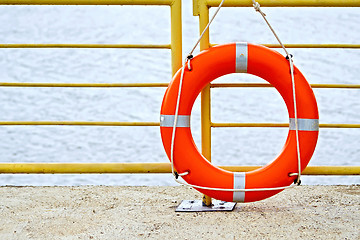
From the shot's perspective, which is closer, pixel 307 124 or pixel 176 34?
pixel 307 124

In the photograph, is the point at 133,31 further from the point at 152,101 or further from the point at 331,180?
the point at 331,180

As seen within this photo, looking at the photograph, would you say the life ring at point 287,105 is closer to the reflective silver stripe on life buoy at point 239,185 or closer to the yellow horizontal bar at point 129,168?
the reflective silver stripe on life buoy at point 239,185

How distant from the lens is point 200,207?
205 centimetres

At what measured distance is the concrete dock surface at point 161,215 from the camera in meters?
1.75

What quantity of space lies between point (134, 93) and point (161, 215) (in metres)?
6.72

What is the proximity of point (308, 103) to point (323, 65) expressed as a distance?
8638 millimetres

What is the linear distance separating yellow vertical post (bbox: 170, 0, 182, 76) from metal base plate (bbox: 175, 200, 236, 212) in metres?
0.55

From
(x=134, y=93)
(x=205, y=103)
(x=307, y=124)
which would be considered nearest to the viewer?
(x=307, y=124)

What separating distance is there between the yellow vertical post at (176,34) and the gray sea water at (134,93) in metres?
1.91

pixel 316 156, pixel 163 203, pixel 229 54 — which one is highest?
pixel 229 54

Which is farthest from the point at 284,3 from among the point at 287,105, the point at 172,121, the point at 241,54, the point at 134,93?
the point at 134,93

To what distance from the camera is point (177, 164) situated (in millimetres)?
1909

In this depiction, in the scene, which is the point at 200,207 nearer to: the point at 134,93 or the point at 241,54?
the point at 241,54

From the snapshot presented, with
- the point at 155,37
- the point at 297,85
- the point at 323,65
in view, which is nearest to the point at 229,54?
the point at 297,85
